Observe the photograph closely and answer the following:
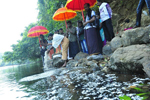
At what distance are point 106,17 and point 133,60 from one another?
8.48 ft

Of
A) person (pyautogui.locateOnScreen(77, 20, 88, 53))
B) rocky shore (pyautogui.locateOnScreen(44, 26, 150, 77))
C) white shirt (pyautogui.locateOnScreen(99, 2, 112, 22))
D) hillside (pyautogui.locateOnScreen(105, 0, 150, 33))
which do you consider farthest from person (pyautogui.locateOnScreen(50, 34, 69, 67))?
hillside (pyautogui.locateOnScreen(105, 0, 150, 33))

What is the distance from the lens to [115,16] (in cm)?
688

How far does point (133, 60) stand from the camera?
7.29 feet

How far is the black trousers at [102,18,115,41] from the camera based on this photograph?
4.48m

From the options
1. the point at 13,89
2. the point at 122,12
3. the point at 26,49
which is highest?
the point at 122,12

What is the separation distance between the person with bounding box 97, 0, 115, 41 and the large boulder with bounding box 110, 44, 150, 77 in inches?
78.0

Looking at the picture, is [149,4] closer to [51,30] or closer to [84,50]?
[84,50]

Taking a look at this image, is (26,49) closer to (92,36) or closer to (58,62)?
(58,62)

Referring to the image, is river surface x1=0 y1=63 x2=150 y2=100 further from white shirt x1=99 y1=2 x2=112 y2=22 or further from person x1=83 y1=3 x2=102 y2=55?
white shirt x1=99 y1=2 x2=112 y2=22

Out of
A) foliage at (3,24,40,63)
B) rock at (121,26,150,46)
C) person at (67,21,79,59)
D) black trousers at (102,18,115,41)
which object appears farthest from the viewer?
foliage at (3,24,40,63)

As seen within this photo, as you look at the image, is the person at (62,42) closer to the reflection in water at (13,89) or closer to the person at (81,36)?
the person at (81,36)

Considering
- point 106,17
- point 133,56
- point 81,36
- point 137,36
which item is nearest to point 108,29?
point 106,17

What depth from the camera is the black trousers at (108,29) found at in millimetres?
4483

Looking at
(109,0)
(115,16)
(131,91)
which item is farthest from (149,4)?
(109,0)
